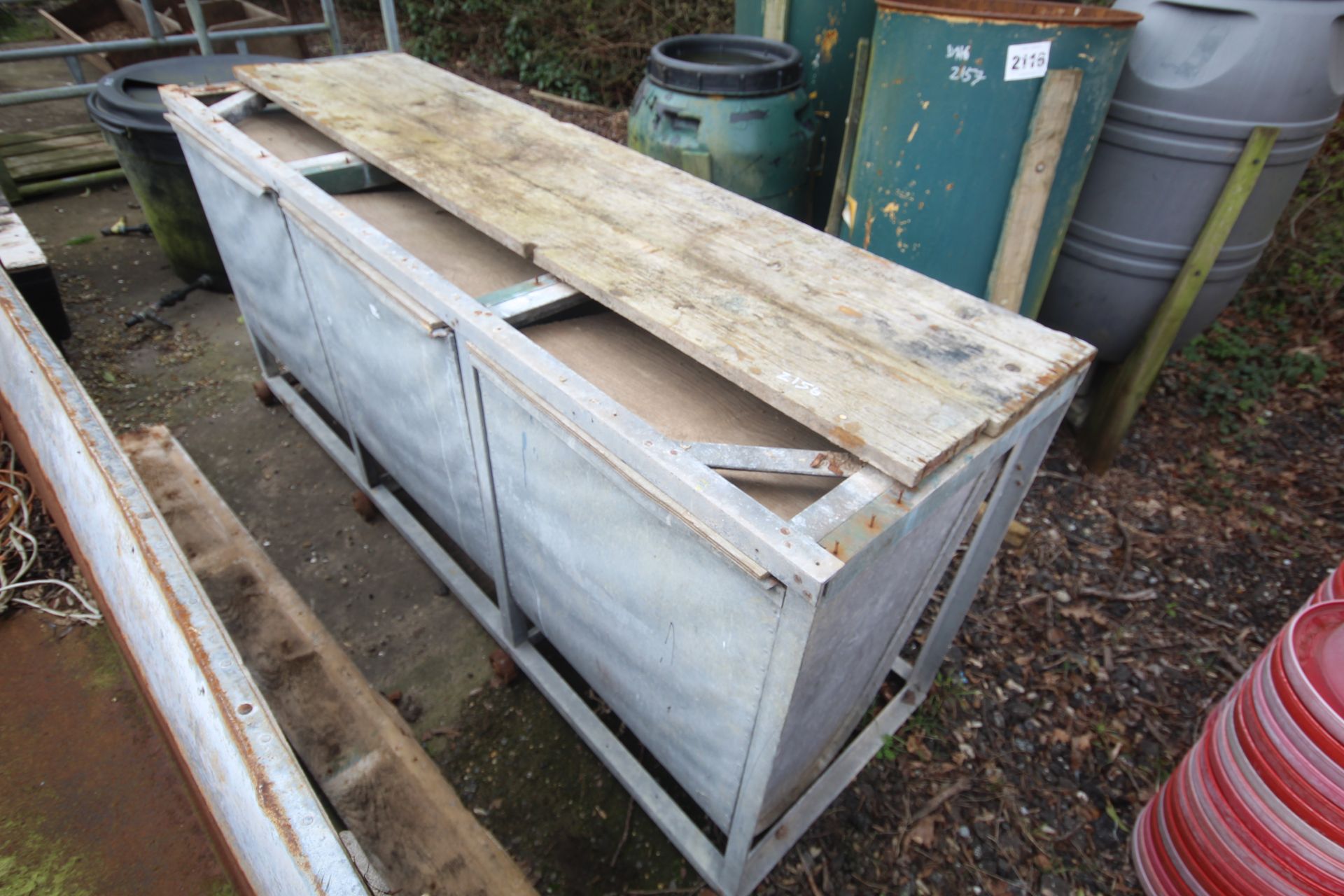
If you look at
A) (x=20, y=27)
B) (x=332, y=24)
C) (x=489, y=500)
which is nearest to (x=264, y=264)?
(x=489, y=500)

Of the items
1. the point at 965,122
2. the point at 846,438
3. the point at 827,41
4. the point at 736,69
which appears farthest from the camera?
the point at 827,41

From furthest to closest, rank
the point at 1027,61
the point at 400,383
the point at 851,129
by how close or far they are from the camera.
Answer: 1. the point at 851,129
2. the point at 1027,61
3. the point at 400,383

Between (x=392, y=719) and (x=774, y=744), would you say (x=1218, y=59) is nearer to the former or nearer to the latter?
(x=774, y=744)

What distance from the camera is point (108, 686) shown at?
1.60m

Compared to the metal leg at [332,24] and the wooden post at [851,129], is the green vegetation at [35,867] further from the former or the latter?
the metal leg at [332,24]

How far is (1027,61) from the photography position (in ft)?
6.75

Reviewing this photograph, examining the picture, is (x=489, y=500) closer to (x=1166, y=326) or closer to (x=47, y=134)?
(x=1166, y=326)

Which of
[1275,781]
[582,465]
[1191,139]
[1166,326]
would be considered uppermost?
[1191,139]

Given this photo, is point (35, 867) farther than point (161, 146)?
No

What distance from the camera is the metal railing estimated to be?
3635mm

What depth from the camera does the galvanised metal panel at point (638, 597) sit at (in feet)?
3.70

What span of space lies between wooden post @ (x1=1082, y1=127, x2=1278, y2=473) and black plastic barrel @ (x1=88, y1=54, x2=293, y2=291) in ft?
11.4

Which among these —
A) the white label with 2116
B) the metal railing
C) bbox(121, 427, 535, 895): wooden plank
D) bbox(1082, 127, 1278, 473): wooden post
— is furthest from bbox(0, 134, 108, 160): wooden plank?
bbox(1082, 127, 1278, 473): wooden post

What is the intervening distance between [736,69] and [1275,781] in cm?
248
